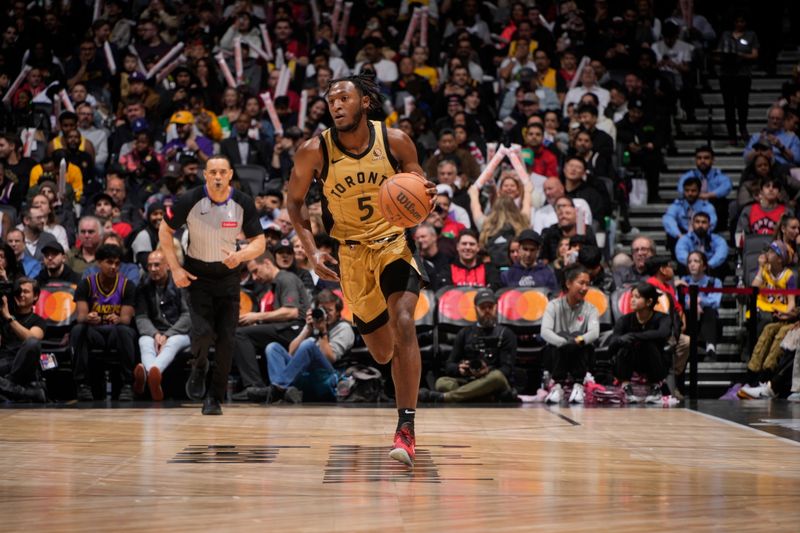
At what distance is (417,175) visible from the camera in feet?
19.0

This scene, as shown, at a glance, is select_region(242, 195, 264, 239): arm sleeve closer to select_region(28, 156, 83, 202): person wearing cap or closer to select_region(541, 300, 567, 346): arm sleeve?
select_region(541, 300, 567, 346): arm sleeve

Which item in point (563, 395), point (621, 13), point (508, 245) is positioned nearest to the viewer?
point (563, 395)

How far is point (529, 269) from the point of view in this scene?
37.1ft

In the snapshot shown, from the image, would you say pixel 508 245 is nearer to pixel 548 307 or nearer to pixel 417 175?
pixel 548 307

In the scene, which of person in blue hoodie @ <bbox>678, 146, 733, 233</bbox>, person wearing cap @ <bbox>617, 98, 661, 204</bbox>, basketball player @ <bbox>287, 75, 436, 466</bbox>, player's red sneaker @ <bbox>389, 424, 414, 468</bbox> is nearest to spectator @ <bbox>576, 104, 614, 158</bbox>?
person wearing cap @ <bbox>617, 98, 661, 204</bbox>

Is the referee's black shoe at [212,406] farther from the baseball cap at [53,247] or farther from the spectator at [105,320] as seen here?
the baseball cap at [53,247]

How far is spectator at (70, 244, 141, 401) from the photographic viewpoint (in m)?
10.5

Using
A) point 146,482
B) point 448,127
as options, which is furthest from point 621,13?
point 146,482

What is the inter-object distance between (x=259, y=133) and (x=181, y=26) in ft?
11.3

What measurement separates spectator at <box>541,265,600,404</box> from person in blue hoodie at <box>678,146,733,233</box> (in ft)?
10.2

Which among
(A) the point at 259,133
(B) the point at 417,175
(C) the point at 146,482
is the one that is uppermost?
(A) the point at 259,133

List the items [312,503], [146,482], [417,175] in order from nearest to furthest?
1. [312,503]
2. [146,482]
3. [417,175]

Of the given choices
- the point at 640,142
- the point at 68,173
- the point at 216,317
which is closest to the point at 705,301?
the point at 640,142

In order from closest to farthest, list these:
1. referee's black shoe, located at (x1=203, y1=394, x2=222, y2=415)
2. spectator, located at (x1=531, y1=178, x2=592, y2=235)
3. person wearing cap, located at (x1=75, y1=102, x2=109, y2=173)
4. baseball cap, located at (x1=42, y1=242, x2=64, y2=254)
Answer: referee's black shoe, located at (x1=203, y1=394, x2=222, y2=415)
baseball cap, located at (x1=42, y1=242, x2=64, y2=254)
spectator, located at (x1=531, y1=178, x2=592, y2=235)
person wearing cap, located at (x1=75, y1=102, x2=109, y2=173)
